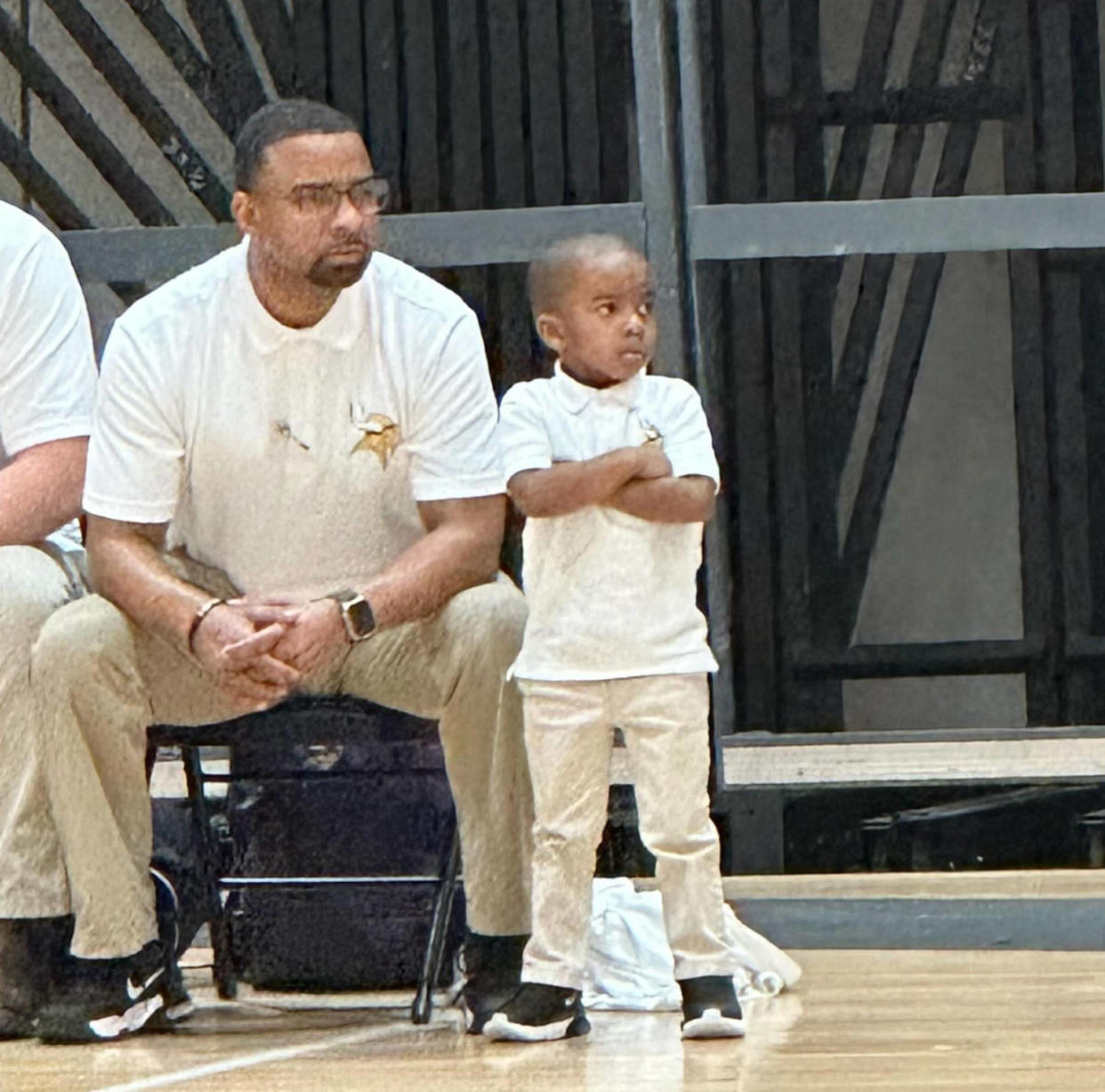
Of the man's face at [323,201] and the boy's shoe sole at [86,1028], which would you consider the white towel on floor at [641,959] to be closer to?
the boy's shoe sole at [86,1028]

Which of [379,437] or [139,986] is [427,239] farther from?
[139,986]

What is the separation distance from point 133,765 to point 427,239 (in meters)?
2.18

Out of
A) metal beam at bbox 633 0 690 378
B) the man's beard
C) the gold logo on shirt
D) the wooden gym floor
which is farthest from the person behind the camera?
metal beam at bbox 633 0 690 378

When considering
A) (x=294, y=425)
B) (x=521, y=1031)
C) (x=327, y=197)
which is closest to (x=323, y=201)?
(x=327, y=197)

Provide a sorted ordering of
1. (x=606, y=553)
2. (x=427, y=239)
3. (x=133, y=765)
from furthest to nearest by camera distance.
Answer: (x=427, y=239) → (x=133, y=765) → (x=606, y=553)

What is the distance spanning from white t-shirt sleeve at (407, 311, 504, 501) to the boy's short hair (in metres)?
0.27

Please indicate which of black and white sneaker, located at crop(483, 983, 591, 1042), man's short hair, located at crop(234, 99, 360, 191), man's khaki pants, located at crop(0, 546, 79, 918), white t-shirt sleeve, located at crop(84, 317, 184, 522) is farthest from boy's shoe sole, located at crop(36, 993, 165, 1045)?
man's short hair, located at crop(234, 99, 360, 191)

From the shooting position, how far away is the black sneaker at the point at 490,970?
13.1 feet

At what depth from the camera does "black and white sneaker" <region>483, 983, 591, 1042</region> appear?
153 inches

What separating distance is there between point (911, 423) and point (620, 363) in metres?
4.95

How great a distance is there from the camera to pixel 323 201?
4098 millimetres

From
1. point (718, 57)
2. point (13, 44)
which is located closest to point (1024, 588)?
point (718, 57)

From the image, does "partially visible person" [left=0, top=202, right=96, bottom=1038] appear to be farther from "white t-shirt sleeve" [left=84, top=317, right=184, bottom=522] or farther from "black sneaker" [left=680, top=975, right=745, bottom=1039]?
"black sneaker" [left=680, top=975, right=745, bottom=1039]

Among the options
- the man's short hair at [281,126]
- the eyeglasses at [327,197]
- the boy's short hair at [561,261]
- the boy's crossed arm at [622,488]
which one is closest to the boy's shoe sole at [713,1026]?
the boy's crossed arm at [622,488]
